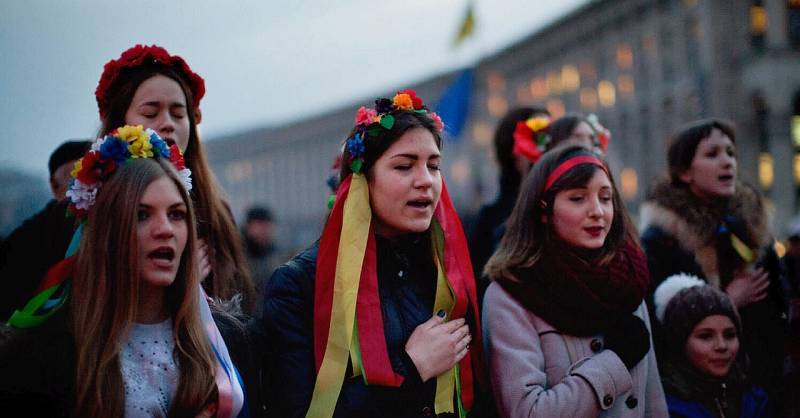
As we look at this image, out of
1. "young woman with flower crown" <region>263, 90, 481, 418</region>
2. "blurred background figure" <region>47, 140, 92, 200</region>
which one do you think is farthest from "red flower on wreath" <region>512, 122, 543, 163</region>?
"blurred background figure" <region>47, 140, 92, 200</region>

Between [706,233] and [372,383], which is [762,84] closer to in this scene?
[706,233]

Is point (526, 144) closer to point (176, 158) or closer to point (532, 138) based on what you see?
point (532, 138)

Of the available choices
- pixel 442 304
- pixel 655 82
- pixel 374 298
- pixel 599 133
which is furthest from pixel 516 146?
pixel 655 82

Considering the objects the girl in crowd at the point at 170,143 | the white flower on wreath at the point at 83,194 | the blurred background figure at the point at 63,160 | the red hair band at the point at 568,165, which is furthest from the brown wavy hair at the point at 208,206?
the red hair band at the point at 568,165

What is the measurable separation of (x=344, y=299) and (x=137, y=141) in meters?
1.05

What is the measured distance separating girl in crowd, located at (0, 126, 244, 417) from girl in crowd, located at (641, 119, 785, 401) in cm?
293

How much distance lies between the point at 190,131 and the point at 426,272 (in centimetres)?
162

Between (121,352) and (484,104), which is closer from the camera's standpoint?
(121,352)

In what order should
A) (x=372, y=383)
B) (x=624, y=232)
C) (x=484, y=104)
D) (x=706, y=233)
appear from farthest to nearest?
(x=484, y=104)
(x=706, y=233)
(x=624, y=232)
(x=372, y=383)

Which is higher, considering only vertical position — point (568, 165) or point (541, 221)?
point (568, 165)

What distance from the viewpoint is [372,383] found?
3.20m

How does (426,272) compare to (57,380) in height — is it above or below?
above

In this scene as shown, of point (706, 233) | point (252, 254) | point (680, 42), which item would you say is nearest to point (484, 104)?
point (680, 42)

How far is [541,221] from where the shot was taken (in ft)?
13.4
